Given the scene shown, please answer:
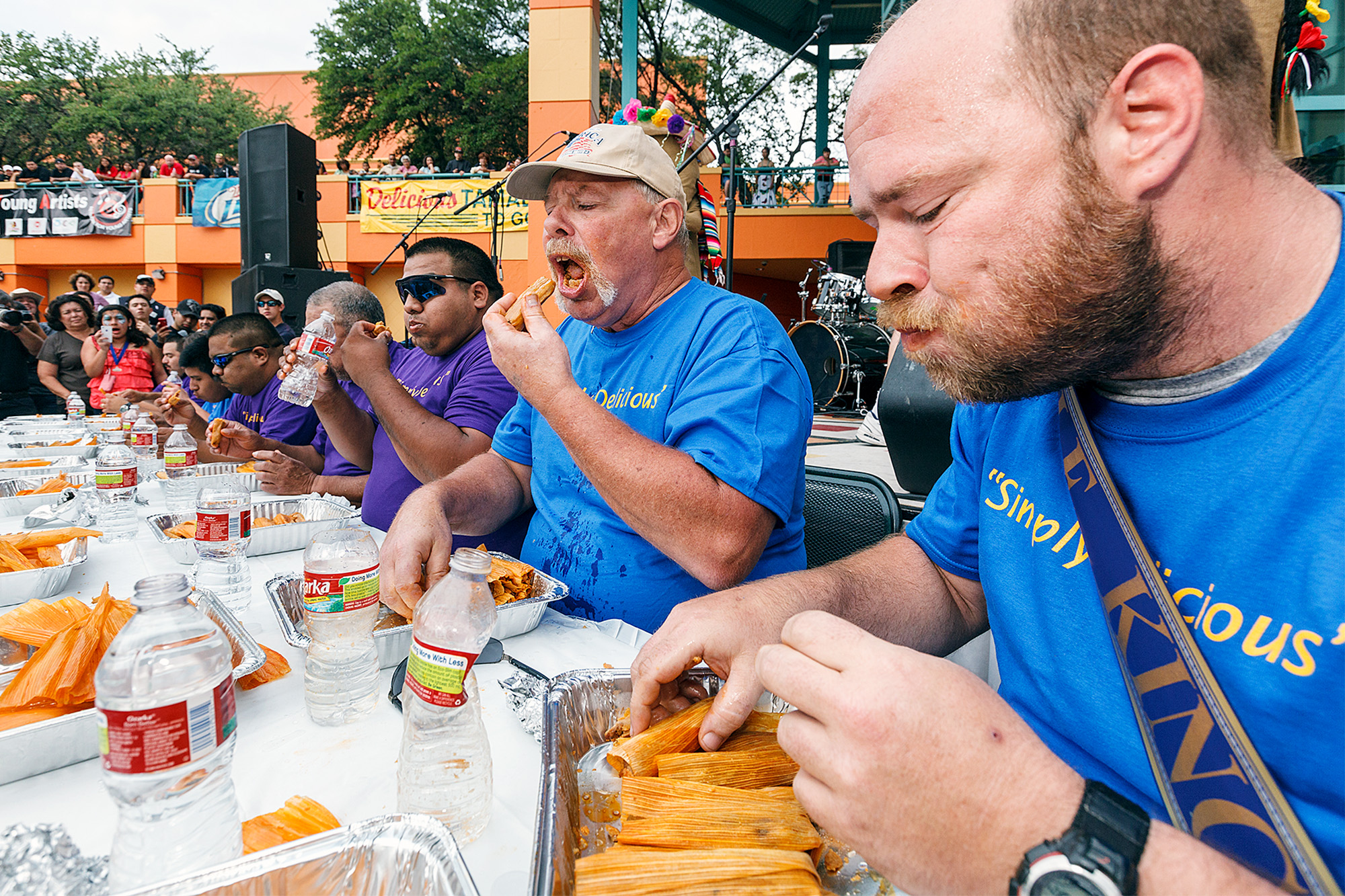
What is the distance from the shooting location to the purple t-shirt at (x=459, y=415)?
2725 mm

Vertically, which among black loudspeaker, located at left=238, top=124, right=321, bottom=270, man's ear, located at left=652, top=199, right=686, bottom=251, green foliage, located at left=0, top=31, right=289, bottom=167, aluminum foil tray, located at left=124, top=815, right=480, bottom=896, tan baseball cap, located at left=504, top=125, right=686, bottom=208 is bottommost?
aluminum foil tray, located at left=124, top=815, right=480, bottom=896

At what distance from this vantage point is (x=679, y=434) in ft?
5.83

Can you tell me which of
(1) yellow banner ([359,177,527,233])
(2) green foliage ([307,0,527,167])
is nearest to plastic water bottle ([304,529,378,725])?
(1) yellow banner ([359,177,527,233])

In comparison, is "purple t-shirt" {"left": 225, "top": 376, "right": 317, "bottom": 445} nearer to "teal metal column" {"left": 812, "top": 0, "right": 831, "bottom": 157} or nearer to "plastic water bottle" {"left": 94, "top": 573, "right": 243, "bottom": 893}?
"plastic water bottle" {"left": 94, "top": 573, "right": 243, "bottom": 893}

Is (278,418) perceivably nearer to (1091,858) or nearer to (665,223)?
(665,223)

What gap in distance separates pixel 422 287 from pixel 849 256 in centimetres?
1279

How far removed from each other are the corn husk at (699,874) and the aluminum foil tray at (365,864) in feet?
0.49

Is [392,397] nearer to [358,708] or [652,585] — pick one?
[652,585]

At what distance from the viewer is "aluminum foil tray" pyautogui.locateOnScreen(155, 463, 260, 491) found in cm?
319

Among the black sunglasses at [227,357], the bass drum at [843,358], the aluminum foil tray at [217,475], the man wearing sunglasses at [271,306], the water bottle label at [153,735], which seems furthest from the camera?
the bass drum at [843,358]

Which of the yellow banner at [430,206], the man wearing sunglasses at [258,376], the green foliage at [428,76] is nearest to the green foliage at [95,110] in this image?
the green foliage at [428,76]

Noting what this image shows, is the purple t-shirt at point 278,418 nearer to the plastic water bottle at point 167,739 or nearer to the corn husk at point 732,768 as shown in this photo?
the plastic water bottle at point 167,739

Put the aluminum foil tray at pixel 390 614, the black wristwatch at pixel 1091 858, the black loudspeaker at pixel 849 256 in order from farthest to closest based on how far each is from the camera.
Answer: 1. the black loudspeaker at pixel 849 256
2. the aluminum foil tray at pixel 390 614
3. the black wristwatch at pixel 1091 858

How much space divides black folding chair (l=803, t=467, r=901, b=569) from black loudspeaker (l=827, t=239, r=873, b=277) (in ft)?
41.8
